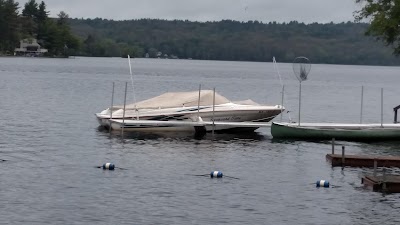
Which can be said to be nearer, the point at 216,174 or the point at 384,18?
the point at 216,174

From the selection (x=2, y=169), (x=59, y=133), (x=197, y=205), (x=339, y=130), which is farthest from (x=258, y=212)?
(x=59, y=133)

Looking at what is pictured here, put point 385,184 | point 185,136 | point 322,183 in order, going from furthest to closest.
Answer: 1. point 185,136
2. point 322,183
3. point 385,184

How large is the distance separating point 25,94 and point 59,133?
157 ft

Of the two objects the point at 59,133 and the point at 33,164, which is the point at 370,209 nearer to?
the point at 33,164

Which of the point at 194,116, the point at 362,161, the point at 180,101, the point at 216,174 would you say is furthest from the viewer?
the point at 180,101

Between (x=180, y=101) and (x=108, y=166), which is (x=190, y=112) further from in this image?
(x=108, y=166)

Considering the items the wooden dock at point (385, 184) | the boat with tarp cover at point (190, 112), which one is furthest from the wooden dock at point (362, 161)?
the boat with tarp cover at point (190, 112)

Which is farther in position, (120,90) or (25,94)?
(120,90)

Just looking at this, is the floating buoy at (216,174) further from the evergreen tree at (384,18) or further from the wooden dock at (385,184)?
the evergreen tree at (384,18)

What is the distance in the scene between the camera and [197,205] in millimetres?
35281

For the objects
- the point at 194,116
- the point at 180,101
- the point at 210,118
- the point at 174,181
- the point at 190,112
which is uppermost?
the point at 180,101

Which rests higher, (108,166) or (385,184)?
(385,184)

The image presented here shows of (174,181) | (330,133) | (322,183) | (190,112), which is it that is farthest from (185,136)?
(322,183)

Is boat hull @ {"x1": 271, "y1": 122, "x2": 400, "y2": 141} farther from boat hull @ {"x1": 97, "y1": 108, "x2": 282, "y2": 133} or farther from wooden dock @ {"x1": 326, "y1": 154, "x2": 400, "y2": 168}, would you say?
wooden dock @ {"x1": 326, "y1": 154, "x2": 400, "y2": 168}
